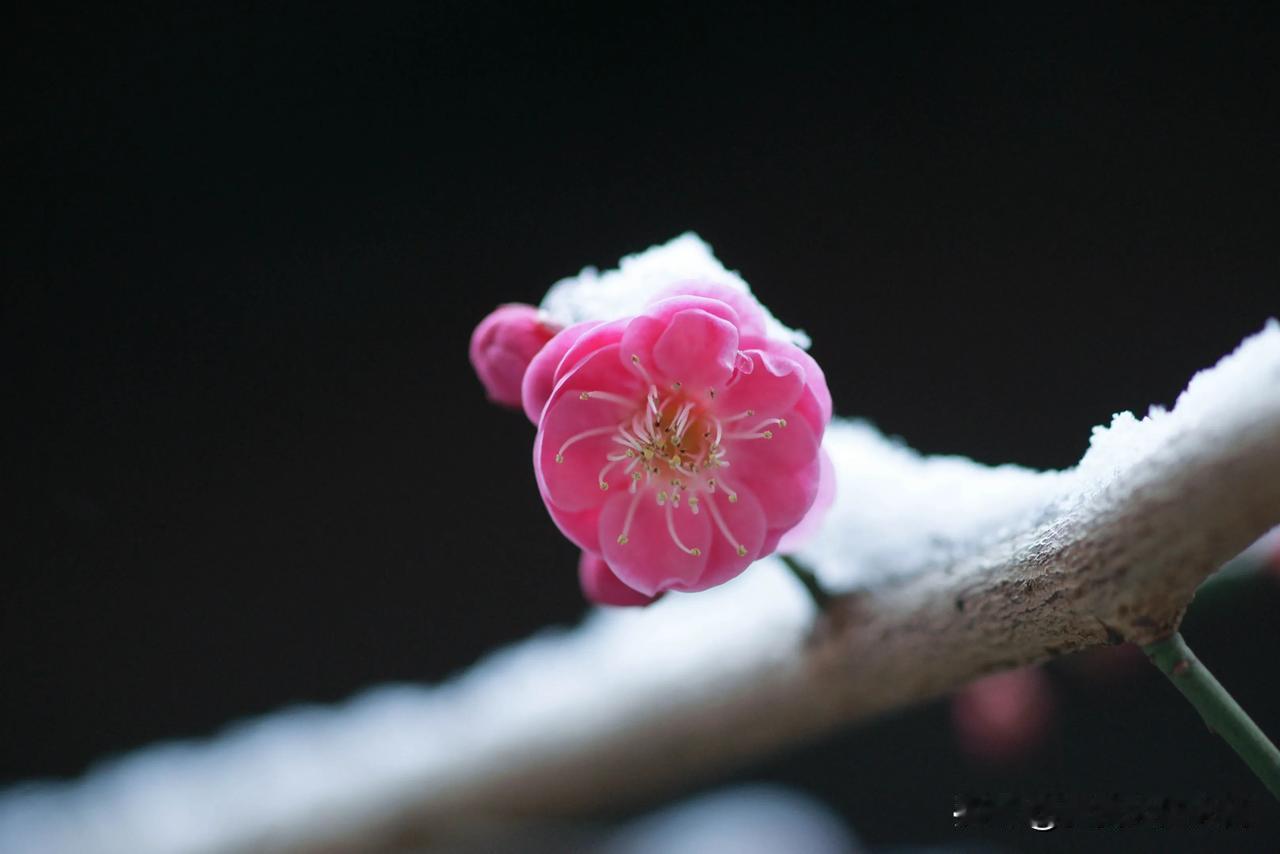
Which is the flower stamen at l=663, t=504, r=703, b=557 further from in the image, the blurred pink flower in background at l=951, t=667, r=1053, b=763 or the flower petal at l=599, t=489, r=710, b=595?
Result: the blurred pink flower in background at l=951, t=667, r=1053, b=763

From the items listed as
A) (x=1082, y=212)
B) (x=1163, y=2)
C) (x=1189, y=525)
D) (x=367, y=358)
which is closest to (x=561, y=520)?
(x=1189, y=525)

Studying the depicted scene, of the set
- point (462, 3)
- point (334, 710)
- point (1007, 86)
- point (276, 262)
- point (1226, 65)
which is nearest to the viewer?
point (1226, 65)

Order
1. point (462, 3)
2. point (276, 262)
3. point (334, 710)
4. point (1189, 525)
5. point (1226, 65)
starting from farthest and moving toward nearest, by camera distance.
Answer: point (334, 710), point (276, 262), point (462, 3), point (1226, 65), point (1189, 525)

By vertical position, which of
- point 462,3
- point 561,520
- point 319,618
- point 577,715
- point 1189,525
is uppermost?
point 462,3

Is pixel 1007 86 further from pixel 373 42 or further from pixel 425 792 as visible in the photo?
pixel 425 792

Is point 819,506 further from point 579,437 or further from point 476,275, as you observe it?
point 476,275
